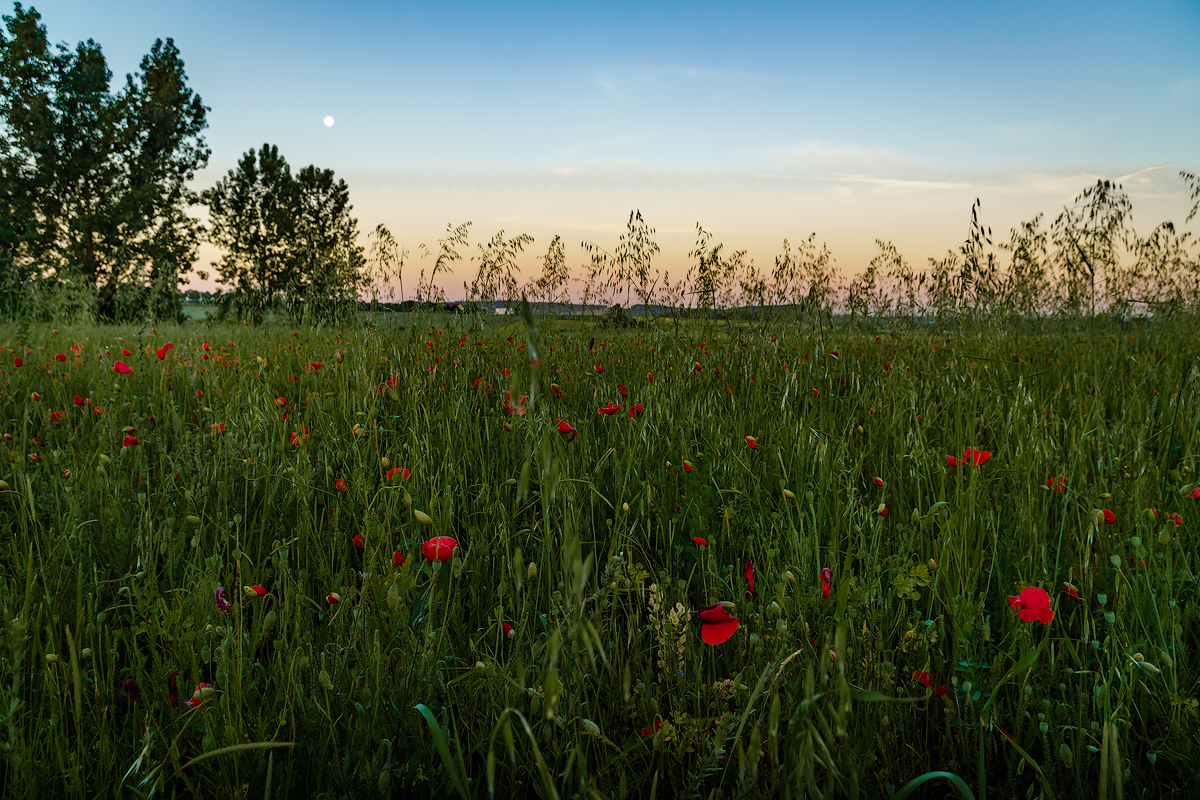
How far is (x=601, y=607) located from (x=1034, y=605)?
845 mm

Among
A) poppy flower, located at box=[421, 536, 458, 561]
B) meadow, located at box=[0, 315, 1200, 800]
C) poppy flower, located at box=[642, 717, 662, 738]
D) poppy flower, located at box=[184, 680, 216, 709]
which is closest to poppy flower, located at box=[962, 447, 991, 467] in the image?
meadow, located at box=[0, 315, 1200, 800]

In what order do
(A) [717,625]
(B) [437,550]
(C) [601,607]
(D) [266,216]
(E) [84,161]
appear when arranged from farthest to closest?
(D) [266,216]
(E) [84,161]
(B) [437,550]
(A) [717,625]
(C) [601,607]

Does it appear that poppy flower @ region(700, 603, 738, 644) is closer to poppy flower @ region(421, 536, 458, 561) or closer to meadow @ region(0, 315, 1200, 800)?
meadow @ region(0, 315, 1200, 800)

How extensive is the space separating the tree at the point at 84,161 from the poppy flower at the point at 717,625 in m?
27.9

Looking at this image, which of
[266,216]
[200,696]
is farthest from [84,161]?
[200,696]

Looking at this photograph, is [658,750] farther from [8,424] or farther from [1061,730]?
[8,424]

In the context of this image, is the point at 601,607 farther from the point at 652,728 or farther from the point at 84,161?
the point at 84,161

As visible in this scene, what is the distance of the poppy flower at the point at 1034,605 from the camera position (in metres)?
→ 1.15

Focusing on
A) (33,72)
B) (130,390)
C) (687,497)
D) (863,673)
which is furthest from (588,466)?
(33,72)

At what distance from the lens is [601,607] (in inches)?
37.7

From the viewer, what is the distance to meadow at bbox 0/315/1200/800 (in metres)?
1.03

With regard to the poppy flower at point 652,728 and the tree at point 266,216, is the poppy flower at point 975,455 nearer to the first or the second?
the poppy flower at point 652,728

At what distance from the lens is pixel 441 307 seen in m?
3.74

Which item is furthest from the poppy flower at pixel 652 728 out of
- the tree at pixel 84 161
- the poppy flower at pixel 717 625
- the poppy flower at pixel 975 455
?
the tree at pixel 84 161
